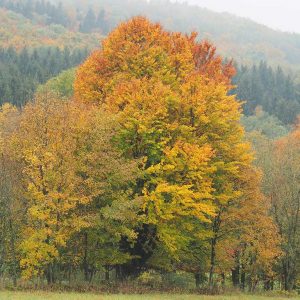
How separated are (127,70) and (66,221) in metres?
13.7

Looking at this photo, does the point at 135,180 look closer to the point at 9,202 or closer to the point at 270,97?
the point at 9,202

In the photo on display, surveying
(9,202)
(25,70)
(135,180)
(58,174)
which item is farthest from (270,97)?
(9,202)

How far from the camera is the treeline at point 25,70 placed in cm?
14050

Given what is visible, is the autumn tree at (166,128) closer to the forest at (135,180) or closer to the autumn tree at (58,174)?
the forest at (135,180)

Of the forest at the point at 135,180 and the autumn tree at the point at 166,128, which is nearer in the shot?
the forest at the point at 135,180

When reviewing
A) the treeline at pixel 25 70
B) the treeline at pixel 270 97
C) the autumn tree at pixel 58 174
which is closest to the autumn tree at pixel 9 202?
the autumn tree at pixel 58 174

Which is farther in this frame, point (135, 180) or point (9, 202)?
point (135, 180)

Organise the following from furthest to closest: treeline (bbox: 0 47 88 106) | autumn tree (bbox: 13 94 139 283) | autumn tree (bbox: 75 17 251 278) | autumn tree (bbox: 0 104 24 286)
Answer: treeline (bbox: 0 47 88 106) → autumn tree (bbox: 75 17 251 278) → autumn tree (bbox: 0 104 24 286) → autumn tree (bbox: 13 94 139 283)

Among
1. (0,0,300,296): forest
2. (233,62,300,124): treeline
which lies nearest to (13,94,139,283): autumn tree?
(0,0,300,296): forest

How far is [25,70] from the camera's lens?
→ 568ft

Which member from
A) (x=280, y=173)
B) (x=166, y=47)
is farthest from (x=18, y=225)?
(x=280, y=173)

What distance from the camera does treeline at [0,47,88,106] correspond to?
140 m

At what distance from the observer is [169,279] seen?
1596 inches

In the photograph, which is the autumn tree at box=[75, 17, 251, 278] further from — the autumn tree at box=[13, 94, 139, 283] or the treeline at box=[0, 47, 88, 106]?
the treeline at box=[0, 47, 88, 106]
